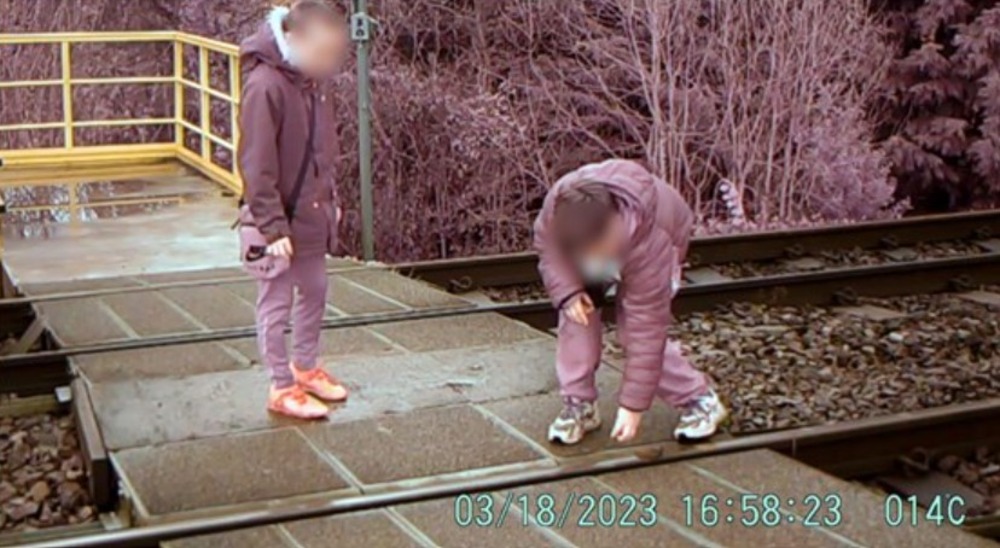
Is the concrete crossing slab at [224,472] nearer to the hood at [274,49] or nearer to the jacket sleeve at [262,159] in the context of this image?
the jacket sleeve at [262,159]

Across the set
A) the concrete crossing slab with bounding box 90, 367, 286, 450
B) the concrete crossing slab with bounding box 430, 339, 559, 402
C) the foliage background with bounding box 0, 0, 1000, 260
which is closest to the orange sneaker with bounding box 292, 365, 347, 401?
the concrete crossing slab with bounding box 90, 367, 286, 450

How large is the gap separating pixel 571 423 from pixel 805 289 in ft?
11.4

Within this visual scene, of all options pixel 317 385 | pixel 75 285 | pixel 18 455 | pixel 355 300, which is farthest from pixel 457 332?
pixel 75 285

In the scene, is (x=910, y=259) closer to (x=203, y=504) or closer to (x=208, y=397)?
(x=208, y=397)

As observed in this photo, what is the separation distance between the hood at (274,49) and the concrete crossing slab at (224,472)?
47.5 inches

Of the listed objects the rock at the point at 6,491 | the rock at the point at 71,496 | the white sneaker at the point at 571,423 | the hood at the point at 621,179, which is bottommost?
the rock at the point at 6,491

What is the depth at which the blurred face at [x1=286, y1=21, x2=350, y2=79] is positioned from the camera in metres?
4.33

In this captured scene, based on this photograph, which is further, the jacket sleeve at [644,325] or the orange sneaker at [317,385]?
the orange sneaker at [317,385]

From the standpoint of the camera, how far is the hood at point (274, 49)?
438cm

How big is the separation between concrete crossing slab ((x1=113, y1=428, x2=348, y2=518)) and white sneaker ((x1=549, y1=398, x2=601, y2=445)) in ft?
2.44

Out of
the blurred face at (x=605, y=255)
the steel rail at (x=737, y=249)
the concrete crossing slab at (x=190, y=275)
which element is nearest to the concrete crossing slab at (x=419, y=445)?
the blurred face at (x=605, y=255)

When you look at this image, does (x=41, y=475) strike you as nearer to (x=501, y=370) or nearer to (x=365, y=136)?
(x=501, y=370)

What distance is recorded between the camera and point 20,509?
4434mm

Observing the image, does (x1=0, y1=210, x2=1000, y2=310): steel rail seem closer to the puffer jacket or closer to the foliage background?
the puffer jacket
